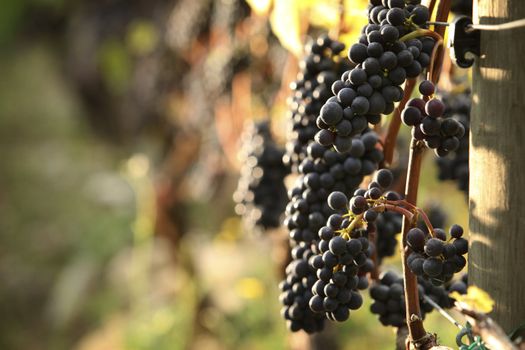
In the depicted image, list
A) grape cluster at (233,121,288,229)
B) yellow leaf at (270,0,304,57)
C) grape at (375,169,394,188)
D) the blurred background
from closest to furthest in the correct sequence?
grape at (375,169,394,188)
yellow leaf at (270,0,304,57)
grape cluster at (233,121,288,229)
the blurred background

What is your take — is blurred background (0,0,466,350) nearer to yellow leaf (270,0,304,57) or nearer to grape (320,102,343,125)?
yellow leaf (270,0,304,57)

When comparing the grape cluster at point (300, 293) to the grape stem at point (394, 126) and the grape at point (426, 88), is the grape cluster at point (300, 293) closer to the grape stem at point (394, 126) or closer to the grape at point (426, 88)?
the grape stem at point (394, 126)

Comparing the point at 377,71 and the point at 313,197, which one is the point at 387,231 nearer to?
the point at 313,197

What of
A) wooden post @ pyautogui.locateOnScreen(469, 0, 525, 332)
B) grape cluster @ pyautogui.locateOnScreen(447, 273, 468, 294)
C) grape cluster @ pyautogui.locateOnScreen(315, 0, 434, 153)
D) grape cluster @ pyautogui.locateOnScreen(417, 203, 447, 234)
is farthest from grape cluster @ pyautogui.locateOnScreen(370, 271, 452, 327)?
grape cluster @ pyautogui.locateOnScreen(417, 203, 447, 234)

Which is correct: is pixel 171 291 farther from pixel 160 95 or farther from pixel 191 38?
pixel 191 38

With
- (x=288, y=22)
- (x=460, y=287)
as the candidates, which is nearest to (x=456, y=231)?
(x=460, y=287)

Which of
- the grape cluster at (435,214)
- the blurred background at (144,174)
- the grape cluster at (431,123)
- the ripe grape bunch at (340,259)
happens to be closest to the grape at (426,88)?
the grape cluster at (431,123)

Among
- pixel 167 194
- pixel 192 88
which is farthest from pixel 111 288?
pixel 192 88

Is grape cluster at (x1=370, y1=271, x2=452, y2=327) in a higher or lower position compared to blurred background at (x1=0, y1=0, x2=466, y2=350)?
lower
